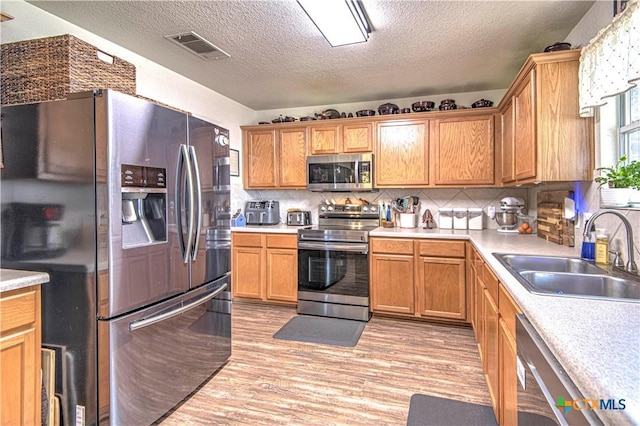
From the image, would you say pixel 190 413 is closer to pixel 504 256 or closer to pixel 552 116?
pixel 504 256

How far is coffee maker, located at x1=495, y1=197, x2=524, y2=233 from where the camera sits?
3.16 meters

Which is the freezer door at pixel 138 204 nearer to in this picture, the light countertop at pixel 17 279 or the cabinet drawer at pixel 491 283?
the light countertop at pixel 17 279

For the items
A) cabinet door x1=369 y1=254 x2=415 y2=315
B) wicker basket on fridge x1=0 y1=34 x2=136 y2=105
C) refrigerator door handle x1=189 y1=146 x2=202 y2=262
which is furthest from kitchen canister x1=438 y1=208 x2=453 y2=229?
wicker basket on fridge x1=0 y1=34 x2=136 y2=105

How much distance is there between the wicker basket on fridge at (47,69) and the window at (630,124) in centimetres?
284

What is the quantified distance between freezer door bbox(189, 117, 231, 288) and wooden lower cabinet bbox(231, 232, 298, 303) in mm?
1313

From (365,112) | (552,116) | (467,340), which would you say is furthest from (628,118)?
(365,112)

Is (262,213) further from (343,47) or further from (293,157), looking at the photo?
(343,47)

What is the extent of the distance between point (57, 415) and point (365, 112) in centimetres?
354

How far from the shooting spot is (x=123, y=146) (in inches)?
62.6

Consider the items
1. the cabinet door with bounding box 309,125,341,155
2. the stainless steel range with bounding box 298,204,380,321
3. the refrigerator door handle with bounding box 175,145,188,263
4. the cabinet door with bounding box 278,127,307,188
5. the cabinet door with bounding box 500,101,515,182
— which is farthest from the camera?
the cabinet door with bounding box 278,127,307,188

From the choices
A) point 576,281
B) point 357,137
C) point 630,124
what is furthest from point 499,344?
point 357,137

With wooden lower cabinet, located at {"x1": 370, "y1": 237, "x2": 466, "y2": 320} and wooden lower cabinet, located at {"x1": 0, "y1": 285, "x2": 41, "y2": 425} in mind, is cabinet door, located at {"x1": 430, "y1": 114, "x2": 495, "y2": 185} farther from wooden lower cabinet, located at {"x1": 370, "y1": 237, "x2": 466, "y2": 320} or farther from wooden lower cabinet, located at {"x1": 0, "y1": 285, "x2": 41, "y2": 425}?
wooden lower cabinet, located at {"x1": 0, "y1": 285, "x2": 41, "y2": 425}

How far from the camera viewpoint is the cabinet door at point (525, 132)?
6.81 feet

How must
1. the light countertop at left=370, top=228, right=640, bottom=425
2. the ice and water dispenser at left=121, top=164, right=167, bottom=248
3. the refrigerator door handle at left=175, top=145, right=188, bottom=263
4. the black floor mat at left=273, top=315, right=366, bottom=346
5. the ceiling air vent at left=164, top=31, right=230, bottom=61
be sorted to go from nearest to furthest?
the light countertop at left=370, top=228, right=640, bottom=425, the ice and water dispenser at left=121, top=164, right=167, bottom=248, the refrigerator door handle at left=175, top=145, right=188, bottom=263, the ceiling air vent at left=164, top=31, right=230, bottom=61, the black floor mat at left=273, top=315, right=366, bottom=346
